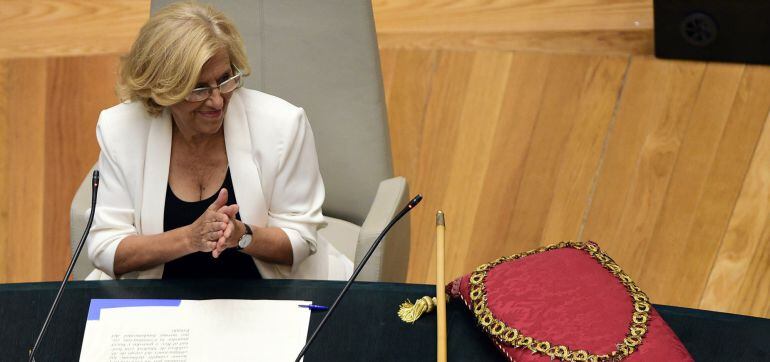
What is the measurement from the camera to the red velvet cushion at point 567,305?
3.87ft

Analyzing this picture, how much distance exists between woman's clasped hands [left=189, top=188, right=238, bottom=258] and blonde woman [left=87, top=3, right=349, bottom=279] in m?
0.08

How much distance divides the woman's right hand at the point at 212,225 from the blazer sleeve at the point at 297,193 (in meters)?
0.23

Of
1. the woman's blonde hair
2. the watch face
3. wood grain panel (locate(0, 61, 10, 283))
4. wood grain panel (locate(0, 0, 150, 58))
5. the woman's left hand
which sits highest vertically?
the woman's blonde hair

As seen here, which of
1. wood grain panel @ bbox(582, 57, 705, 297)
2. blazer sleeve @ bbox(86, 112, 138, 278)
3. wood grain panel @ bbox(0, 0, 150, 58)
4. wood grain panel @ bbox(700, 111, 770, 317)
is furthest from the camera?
wood grain panel @ bbox(0, 0, 150, 58)

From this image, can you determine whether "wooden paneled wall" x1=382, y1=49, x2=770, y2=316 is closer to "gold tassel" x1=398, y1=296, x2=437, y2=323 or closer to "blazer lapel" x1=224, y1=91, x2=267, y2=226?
"blazer lapel" x1=224, y1=91, x2=267, y2=226

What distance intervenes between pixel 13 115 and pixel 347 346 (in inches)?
60.2

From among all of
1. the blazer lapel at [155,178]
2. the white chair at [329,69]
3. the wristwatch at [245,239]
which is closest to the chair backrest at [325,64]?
the white chair at [329,69]

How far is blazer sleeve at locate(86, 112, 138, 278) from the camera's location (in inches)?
60.2

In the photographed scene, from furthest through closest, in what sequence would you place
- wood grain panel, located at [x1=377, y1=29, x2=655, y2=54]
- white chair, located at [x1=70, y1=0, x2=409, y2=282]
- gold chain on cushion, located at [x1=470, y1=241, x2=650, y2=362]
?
wood grain panel, located at [x1=377, y1=29, x2=655, y2=54]
white chair, located at [x1=70, y1=0, x2=409, y2=282]
gold chain on cushion, located at [x1=470, y1=241, x2=650, y2=362]

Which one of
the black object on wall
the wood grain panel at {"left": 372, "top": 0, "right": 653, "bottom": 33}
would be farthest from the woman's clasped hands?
the black object on wall

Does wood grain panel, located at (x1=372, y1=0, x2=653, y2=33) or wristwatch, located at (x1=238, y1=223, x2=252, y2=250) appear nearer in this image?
wristwatch, located at (x1=238, y1=223, x2=252, y2=250)

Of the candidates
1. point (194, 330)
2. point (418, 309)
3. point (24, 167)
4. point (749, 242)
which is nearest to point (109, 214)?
point (194, 330)

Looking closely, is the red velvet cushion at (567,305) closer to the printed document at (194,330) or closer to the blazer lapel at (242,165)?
the printed document at (194,330)

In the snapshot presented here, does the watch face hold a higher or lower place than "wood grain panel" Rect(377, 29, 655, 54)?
lower
